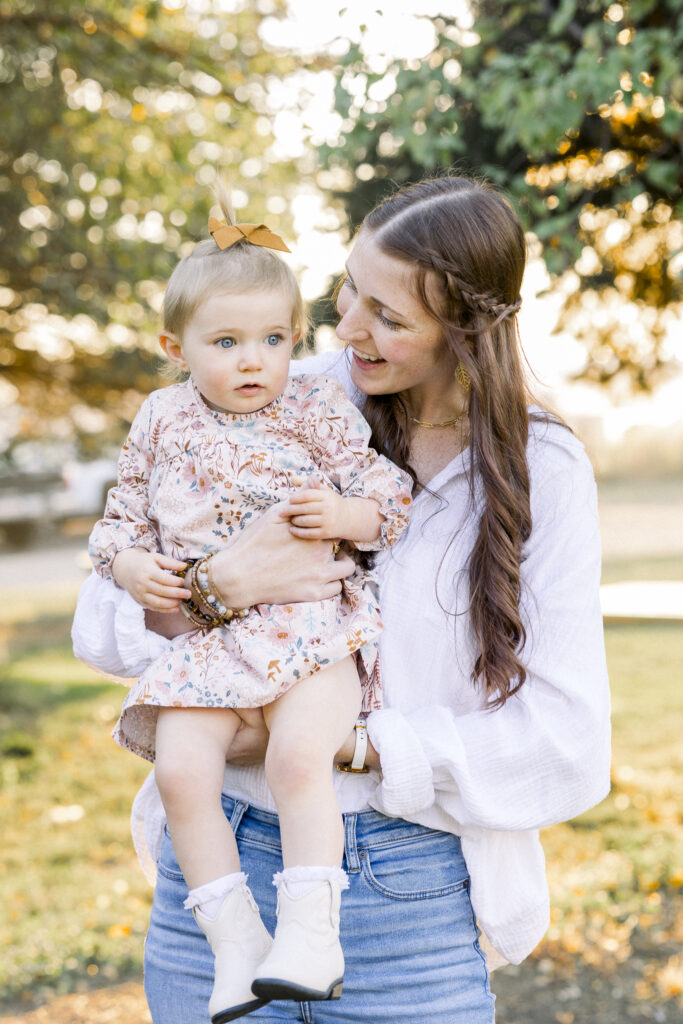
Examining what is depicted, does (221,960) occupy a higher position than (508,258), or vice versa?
(508,258)

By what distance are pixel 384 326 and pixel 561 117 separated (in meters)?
1.80

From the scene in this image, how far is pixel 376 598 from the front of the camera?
76.0 inches

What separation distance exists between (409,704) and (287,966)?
0.50 m

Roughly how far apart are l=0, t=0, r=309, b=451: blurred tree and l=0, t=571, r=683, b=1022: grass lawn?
2.91m

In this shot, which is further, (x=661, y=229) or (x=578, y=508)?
(x=661, y=229)

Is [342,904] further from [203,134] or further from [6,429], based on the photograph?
[6,429]

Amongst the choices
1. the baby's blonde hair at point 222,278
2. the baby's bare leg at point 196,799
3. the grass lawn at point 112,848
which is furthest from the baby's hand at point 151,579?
the grass lawn at point 112,848

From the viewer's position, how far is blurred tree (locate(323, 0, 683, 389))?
11.0ft

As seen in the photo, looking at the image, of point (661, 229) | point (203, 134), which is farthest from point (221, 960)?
point (203, 134)

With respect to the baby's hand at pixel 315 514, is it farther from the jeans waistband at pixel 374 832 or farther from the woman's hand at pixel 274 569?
the jeans waistband at pixel 374 832

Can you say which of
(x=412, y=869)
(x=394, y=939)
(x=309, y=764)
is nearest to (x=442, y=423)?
(x=309, y=764)

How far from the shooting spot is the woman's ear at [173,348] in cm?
210

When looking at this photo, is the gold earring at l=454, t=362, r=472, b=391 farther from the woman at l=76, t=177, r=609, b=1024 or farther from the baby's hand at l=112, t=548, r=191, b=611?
the baby's hand at l=112, t=548, r=191, b=611

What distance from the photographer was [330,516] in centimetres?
187
